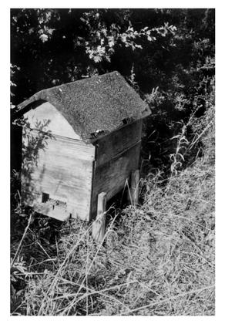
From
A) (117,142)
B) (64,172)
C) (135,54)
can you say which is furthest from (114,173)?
(135,54)

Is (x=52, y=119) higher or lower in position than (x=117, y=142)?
Answer: higher

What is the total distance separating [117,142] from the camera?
4156mm

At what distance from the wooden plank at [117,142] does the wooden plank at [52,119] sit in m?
0.29

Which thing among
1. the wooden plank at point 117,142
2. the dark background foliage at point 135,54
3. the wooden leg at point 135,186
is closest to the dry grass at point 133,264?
the wooden leg at point 135,186

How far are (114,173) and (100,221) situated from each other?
21.5 inches

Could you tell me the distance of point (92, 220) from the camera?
4.19m

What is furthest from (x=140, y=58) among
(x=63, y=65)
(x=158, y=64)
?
(x=63, y=65)

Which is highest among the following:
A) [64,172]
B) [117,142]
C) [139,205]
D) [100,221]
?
[117,142]

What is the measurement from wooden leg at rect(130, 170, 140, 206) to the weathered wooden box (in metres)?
0.47

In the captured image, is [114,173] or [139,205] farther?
[139,205]

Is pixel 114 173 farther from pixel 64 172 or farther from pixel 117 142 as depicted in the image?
pixel 64 172

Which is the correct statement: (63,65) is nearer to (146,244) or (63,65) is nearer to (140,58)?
(140,58)

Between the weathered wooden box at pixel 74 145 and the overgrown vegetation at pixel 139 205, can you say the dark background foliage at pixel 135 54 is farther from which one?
the weathered wooden box at pixel 74 145

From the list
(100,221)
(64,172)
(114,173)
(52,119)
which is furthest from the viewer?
(114,173)
